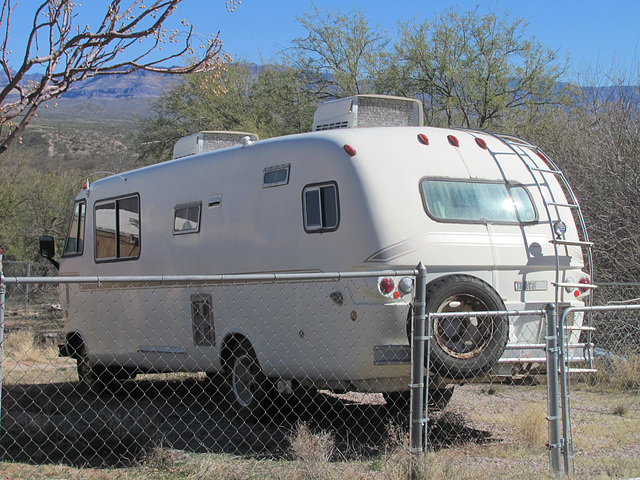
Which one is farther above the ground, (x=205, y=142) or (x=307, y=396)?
(x=205, y=142)

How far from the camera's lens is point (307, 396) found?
9.08m

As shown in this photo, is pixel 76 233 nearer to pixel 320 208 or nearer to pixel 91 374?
pixel 91 374

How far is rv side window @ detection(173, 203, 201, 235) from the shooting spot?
8.55m

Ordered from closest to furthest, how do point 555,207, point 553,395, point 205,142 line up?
1. point 553,395
2. point 555,207
3. point 205,142

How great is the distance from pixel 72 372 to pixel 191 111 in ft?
37.0

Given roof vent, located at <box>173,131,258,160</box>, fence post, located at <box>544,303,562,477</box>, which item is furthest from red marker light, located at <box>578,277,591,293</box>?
roof vent, located at <box>173,131,258,160</box>

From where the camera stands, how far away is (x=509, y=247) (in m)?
7.06

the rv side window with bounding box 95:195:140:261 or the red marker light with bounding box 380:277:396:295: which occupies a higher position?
the rv side window with bounding box 95:195:140:261

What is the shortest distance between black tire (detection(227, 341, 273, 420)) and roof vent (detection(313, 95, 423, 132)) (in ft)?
9.01

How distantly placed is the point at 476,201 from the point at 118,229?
16.4 ft

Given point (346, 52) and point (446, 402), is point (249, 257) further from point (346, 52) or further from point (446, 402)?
point (346, 52)

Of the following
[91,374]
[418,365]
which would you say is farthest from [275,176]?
[91,374]

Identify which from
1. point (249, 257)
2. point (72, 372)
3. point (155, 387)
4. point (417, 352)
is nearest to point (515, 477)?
point (417, 352)

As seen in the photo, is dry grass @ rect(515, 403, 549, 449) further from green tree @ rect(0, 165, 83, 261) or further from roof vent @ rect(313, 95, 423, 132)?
green tree @ rect(0, 165, 83, 261)
